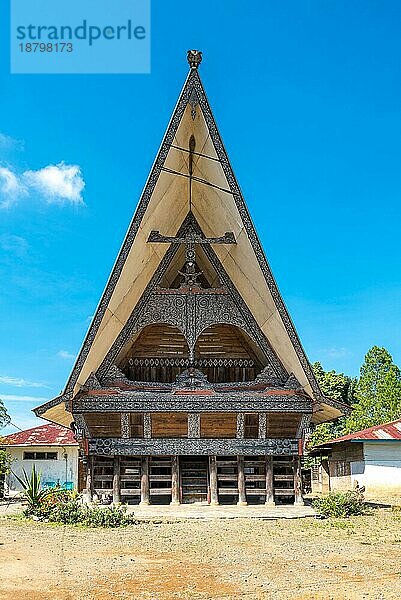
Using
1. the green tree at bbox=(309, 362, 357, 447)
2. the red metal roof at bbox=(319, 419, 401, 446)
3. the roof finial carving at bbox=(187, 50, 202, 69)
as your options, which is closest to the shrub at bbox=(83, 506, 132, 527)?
the roof finial carving at bbox=(187, 50, 202, 69)

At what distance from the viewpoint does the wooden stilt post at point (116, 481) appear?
14.2m

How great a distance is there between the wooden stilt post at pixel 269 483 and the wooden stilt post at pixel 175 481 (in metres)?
1.99

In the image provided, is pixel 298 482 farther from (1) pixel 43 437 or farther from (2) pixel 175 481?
(1) pixel 43 437

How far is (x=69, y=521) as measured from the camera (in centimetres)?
1169

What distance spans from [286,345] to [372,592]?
8.54 meters

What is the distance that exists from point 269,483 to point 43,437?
1836 centimetres

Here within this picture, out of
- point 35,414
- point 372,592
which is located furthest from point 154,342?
point 372,592

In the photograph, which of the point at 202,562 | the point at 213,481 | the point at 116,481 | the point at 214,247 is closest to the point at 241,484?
the point at 213,481

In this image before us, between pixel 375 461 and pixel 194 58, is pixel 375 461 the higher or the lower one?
the lower one

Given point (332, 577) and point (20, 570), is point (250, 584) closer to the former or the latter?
point (332, 577)

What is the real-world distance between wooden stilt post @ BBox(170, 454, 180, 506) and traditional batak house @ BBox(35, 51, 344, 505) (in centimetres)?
4

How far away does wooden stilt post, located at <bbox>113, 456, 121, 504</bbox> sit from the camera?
1423cm

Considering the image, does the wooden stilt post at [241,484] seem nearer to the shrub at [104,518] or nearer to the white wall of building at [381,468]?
the shrub at [104,518]

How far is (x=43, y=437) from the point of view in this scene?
1200 inches
